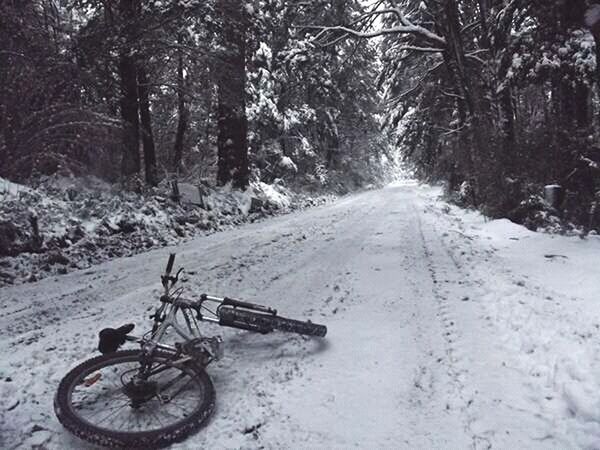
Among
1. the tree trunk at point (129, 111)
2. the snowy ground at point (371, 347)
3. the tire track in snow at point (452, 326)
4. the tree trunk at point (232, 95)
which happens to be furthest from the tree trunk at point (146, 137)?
the tire track in snow at point (452, 326)

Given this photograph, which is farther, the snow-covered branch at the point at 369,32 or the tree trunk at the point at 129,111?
the snow-covered branch at the point at 369,32

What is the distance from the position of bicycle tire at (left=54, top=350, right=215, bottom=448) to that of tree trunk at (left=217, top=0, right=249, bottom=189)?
1086 centimetres

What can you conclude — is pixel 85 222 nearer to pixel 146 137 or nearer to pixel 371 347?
pixel 146 137

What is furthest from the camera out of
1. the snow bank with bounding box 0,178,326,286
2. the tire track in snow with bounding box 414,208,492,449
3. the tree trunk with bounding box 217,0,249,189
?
the tree trunk with bounding box 217,0,249,189

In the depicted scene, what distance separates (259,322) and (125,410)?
139cm

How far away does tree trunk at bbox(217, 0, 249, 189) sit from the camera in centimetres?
1273

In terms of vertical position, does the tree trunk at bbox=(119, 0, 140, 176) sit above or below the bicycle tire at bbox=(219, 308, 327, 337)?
above

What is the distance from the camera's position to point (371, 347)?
4.34m

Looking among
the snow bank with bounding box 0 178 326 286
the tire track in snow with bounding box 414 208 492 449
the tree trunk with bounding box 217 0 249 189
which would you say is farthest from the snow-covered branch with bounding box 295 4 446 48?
the tire track in snow with bounding box 414 208 492 449

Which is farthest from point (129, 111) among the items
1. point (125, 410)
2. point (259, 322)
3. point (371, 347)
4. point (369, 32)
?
point (125, 410)

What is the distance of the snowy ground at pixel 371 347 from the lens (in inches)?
120

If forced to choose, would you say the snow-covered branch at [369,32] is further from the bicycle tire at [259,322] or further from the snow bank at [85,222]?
the bicycle tire at [259,322]

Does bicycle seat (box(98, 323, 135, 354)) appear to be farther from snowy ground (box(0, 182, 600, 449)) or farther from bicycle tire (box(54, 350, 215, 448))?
snowy ground (box(0, 182, 600, 449))

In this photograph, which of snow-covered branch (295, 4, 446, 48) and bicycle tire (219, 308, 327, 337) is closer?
bicycle tire (219, 308, 327, 337)
